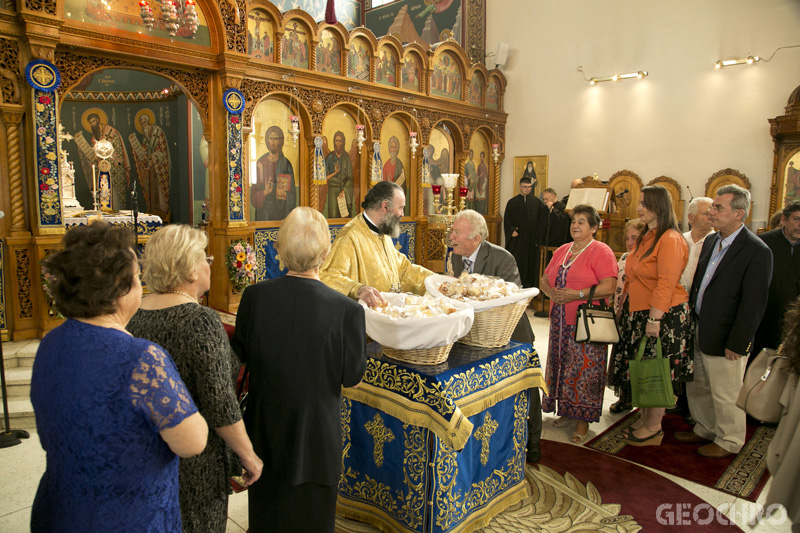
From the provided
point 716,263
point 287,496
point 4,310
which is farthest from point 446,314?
point 4,310

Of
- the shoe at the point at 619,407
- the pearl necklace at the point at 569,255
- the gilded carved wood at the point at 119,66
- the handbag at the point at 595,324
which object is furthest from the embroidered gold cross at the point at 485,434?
the gilded carved wood at the point at 119,66

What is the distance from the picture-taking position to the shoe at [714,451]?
3.86 m

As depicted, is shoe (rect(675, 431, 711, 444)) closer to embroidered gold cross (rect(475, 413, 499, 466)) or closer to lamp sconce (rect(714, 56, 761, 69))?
embroidered gold cross (rect(475, 413, 499, 466))

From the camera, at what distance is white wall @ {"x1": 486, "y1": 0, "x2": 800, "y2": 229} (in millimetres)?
8414

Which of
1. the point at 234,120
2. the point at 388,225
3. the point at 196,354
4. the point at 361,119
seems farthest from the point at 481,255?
the point at 361,119

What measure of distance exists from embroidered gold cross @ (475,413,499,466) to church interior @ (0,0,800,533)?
0.51 metres

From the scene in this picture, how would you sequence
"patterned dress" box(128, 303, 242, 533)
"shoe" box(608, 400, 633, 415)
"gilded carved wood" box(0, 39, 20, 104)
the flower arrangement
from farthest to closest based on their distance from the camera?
the flower arrangement < "gilded carved wood" box(0, 39, 20, 104) < "shoe" box(608, 400, 633, 415) < "patterned dress" box(128, 303, 242, 533)

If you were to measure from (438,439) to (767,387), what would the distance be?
140cm

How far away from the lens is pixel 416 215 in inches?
384

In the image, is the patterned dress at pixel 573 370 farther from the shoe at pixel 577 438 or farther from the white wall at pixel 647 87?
the white wall at pixel 647 87

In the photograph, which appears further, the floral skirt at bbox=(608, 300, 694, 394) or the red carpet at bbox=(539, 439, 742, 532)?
the floral skirt at bbox=(608, 300, 694, 394)

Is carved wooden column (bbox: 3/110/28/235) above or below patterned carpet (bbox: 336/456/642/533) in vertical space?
above

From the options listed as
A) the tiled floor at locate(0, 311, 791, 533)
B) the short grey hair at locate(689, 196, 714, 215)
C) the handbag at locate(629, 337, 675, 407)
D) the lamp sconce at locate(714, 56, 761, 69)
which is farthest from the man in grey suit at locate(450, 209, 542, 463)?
the lamp sconce at locate(714, 56, 761, 69)

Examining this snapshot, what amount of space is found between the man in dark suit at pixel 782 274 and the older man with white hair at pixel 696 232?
0.50 m
